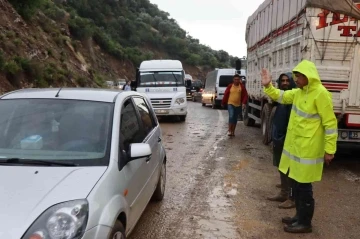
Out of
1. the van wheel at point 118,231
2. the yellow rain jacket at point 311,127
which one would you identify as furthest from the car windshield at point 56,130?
the yellow rain jacket at point 311,127

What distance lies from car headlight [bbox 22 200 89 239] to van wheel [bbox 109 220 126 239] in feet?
1.14

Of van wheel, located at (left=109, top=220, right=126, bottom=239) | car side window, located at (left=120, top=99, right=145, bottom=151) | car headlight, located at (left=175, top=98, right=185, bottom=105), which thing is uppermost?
car side window, located at (left=120, top=99, right=145, bottom=151)

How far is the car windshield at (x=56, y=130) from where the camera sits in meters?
3.40

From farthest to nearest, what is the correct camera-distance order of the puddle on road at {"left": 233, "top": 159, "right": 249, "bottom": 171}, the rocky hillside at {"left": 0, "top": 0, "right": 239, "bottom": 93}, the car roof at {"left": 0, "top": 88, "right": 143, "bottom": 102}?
the rocky hillside at {"left": 0, "top": 0, "right": 239, "bottom": 93}, the puddle on road at {"left": 233, "top": 159, "right": 249, "bottom": 171}, the car roof at {"left": 0, "top": 88, "right": 143, "bottom": 102}

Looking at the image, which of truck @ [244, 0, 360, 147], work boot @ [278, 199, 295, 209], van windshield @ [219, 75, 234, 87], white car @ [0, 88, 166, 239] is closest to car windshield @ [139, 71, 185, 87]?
van windshield @ [219, 75, 234, 87]

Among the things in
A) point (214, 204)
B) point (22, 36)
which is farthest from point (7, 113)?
point (22, 36)

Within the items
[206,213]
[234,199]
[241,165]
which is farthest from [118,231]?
[241,165]

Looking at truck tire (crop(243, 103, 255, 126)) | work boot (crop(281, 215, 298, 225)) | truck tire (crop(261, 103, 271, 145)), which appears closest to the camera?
work boot (crop(281, 215, 298, 225))

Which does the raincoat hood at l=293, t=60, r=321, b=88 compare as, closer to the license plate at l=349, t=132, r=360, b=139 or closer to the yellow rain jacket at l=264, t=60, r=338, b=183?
the yellow rain jacket at l=264, t=60, r=338, b=183

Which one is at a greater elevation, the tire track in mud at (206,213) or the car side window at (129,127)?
the car side window at (129,127)

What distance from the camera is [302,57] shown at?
717cm

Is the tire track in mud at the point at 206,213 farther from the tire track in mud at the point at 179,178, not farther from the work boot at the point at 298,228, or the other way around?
the work boot at the point at 298,228

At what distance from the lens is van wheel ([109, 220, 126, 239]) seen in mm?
2982

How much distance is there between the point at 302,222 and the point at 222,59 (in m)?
90.2
